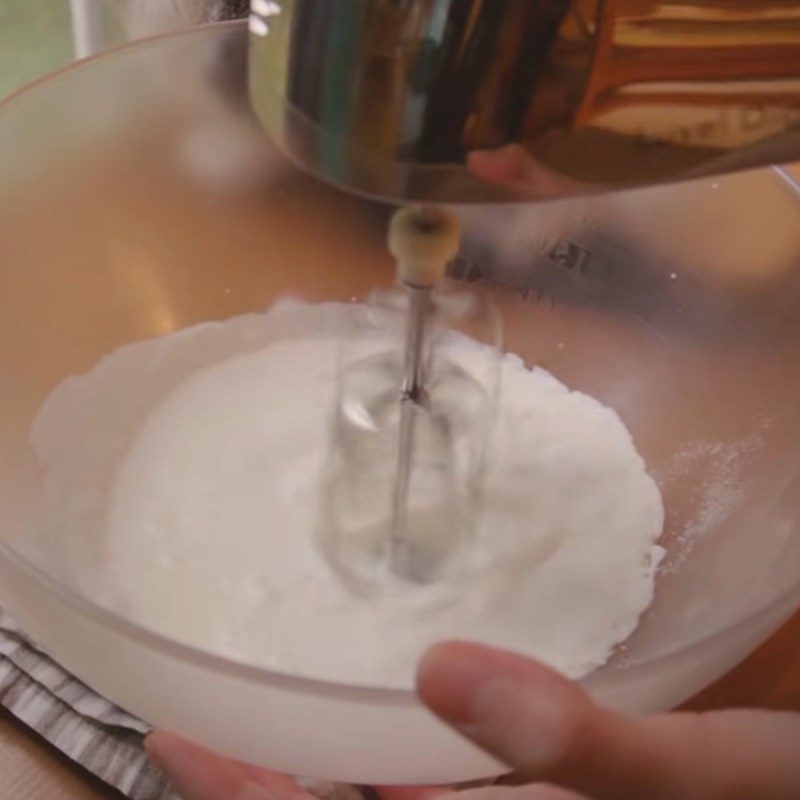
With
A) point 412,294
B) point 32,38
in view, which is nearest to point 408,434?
point 412,294

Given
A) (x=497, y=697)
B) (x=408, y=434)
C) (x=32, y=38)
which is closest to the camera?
(x=497, y=697)

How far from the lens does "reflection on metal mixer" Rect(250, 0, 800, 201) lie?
1.05 feet

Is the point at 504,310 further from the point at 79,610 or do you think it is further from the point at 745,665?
the point at 79,610

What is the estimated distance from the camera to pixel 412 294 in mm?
509

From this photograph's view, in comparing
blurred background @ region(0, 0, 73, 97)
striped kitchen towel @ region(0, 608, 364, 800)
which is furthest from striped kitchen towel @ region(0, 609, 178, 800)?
blurred background @ region(0, 0, 73, 97)

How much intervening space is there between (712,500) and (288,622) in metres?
0.21

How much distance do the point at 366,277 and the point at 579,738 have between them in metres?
0.41

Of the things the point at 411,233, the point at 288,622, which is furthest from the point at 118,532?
the point at 411,233

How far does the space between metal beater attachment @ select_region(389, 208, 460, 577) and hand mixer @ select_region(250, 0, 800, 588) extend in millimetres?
110

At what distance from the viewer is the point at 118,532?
57 cm

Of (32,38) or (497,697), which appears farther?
(32,38)

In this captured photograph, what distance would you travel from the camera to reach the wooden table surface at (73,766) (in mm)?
495

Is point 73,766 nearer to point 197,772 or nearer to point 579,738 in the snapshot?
point 197,772

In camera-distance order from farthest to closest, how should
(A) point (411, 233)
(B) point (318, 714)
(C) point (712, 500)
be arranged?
1. (C) point (712, 500)
2. (A) point (411, 233)
3. (B) point (318, 714)
